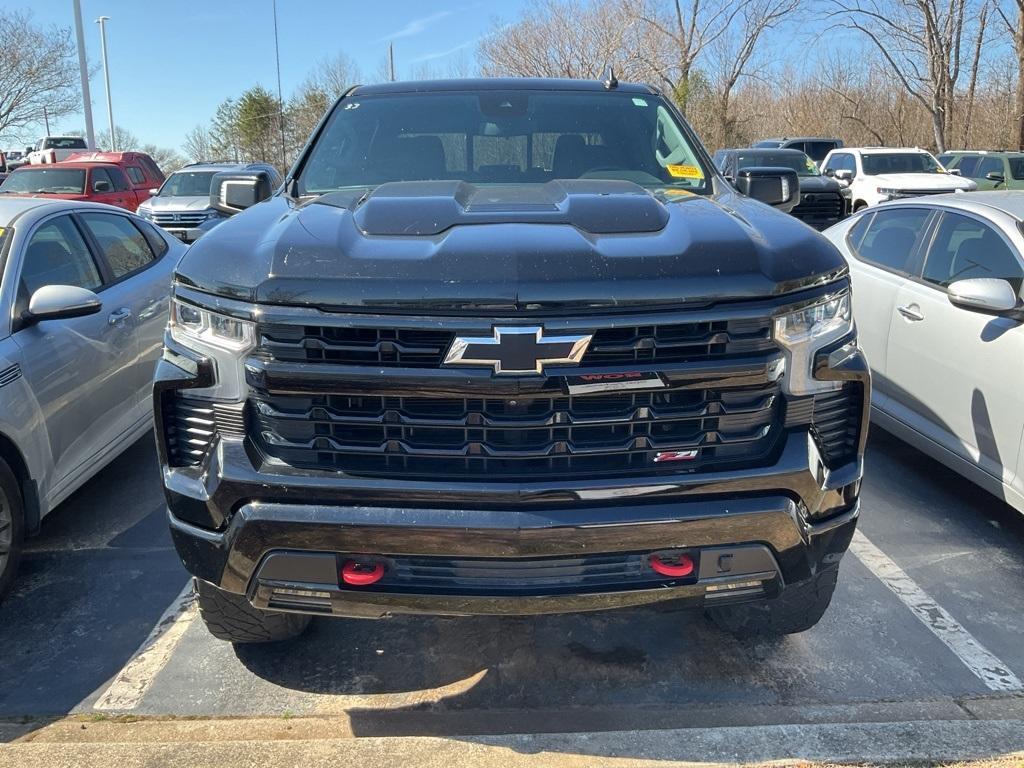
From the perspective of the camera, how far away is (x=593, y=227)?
250 cm

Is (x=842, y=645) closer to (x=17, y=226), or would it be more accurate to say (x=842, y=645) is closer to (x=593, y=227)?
(x=593, y=227)

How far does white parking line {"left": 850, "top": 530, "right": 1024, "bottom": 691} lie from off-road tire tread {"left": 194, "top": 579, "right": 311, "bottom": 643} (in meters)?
2.47

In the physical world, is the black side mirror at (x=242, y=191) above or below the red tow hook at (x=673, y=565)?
above

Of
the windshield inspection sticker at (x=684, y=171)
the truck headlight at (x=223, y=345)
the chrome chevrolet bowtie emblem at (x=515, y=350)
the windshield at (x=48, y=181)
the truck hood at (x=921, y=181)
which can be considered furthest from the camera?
the truck hood at (x=921, y=181)

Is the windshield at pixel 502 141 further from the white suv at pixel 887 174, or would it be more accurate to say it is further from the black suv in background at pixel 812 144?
the black suv in background at pixel 812 144

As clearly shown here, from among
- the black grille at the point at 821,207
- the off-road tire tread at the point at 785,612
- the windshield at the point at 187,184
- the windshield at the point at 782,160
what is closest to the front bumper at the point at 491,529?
the off-road tire tread at the point at 785,612

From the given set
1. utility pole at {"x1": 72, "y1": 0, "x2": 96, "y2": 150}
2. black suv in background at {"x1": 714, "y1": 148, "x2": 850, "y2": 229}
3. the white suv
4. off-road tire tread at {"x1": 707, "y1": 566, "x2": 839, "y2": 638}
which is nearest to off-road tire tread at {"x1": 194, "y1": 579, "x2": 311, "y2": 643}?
off-road tire tread at {"x1": 707, "y1": 566, "x2": 839, "y2": 638}

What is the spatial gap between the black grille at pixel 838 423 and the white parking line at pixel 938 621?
4.11ft

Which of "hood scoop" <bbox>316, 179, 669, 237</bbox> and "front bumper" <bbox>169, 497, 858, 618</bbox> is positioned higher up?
"hood scoop" <bbox>316, 179, 669, 237</bbox>

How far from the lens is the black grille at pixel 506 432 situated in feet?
7.48

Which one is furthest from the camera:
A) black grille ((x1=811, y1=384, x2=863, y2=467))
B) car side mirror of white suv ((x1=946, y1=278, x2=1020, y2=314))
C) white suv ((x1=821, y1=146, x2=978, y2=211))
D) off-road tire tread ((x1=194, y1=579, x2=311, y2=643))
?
white suv ((x1=821, y1=146, x2=978, y2=211))

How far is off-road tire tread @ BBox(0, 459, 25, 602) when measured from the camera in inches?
138

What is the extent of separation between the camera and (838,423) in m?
2.47

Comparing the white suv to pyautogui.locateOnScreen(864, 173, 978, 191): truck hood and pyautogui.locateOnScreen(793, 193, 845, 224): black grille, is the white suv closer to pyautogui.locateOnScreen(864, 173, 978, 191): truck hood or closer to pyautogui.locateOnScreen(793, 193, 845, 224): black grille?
pyautogui.locateOnScreen(864, 173, 978, 191): truck hood
